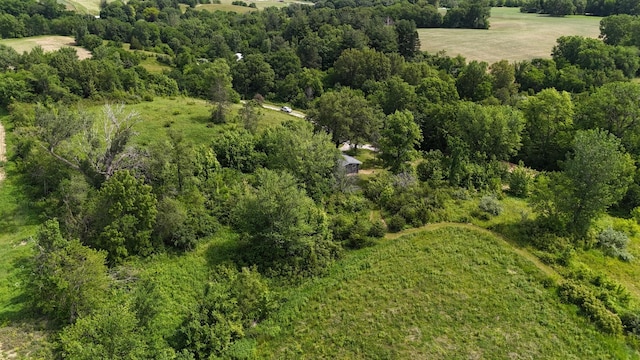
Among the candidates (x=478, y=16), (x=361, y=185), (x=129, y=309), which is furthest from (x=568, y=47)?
(x=129, y=309)

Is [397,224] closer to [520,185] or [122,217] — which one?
[520,185]

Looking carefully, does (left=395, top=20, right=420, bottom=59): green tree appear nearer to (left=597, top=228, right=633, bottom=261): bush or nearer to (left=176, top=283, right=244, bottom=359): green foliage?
(left=597, top=228, right=633, bottom=261): bush

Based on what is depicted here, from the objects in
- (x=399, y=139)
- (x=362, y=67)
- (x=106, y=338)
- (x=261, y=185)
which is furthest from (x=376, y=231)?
(x=362, y=67)

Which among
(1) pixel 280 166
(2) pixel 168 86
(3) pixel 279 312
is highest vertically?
(2) pixel 168 86

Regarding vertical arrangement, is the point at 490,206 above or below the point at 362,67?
below

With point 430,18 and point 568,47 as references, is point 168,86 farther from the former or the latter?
point 430,18

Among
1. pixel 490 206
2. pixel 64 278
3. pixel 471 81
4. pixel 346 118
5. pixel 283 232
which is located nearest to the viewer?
pixel 64 278
